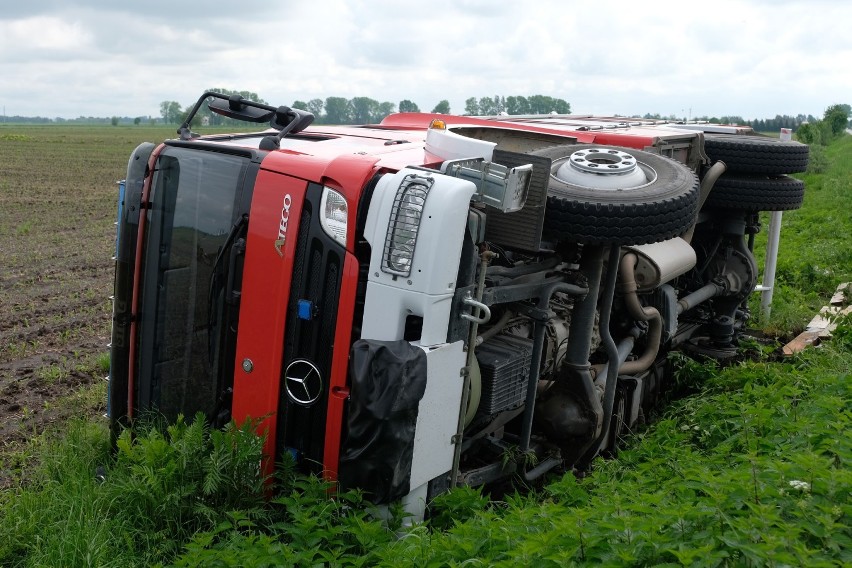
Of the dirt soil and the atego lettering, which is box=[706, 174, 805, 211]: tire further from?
the dirt soil

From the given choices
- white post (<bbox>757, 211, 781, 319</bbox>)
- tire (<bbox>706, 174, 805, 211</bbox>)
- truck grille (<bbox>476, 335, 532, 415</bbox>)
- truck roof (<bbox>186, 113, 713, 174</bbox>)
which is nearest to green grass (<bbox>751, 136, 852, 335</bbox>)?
white post (<bbox>757, 211, 781, 319</bbox>)

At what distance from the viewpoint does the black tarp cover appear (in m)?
3.29

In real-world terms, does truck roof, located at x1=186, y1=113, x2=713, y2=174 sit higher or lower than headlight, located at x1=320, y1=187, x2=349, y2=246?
higher

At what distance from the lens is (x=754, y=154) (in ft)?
20.9

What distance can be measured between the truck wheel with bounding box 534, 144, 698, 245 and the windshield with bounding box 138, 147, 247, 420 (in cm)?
150

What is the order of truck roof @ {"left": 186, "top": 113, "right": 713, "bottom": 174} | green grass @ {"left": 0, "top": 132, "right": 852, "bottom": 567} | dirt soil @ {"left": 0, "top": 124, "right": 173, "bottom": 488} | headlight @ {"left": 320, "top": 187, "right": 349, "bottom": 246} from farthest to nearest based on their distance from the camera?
1. dirt soil @ {"left": 0, "top": 124, "right": 173, "bottom": 488}
2. truck roof @ {"left": 186, "top": 113, "right": 713, "bottom": 174}
3. headlight @ {"left": 320, "top": 187, "right": 349, "bottom": 246}
4. green grass @ {"left": 0, "top": 132, "right": 852, "bottom": 567}

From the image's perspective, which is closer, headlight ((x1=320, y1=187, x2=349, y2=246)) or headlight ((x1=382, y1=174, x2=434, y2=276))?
headlight ((x1=382, y1=174, x2=434, y2=276))

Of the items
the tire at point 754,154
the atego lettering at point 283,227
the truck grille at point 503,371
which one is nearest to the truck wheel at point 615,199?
the truck grille at point 503,371

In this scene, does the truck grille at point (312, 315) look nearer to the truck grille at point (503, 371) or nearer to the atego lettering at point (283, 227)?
the atego lettering at point (283, 227)

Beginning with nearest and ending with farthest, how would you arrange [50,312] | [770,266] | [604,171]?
1. [604,171]
2. [770,266]
3. [50,312]

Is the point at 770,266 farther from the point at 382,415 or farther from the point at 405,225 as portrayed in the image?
the point at 382,415

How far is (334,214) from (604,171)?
1.53m

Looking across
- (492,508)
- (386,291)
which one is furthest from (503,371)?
(386,291)

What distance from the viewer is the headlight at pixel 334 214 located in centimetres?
354
